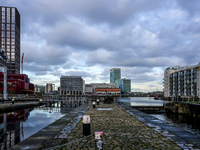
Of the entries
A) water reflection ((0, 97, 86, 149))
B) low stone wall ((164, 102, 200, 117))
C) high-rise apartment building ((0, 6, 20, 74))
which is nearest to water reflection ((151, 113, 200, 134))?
low stone wall ((164, 102, 200, 117))

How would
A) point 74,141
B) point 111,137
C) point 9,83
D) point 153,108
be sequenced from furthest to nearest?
point 9,83, point 153,108, point 111,137, point 74,141

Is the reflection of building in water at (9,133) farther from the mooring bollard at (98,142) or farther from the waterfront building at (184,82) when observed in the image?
the waterfront building at (184,82)

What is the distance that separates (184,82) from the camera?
112m

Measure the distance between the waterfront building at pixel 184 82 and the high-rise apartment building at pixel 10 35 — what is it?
13305 centimetres

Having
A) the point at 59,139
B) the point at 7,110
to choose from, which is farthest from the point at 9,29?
the point at 59,139

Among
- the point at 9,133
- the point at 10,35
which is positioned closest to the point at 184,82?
the point at 9,133

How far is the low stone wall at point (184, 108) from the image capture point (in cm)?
3170

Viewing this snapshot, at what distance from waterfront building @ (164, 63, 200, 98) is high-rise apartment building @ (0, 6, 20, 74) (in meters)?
133

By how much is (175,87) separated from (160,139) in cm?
12387

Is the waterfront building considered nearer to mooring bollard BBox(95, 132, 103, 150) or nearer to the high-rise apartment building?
mooring bollard BBox(95, 132, 103, 150)

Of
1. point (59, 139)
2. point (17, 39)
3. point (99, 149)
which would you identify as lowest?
point (59, 139)

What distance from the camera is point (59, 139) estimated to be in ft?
30.7

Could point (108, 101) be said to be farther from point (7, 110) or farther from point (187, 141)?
point (187, 141)

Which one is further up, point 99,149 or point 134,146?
point 99,149
